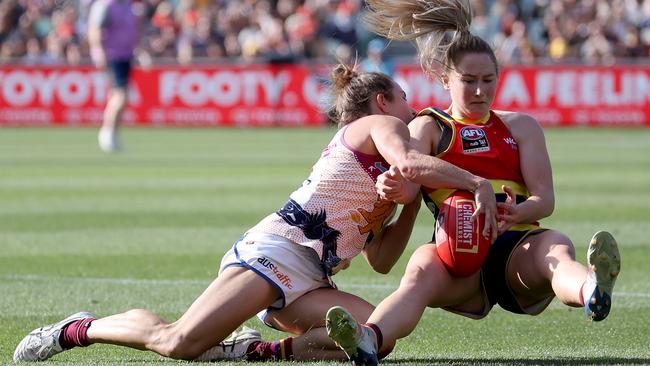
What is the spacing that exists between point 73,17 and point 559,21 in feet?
37.2

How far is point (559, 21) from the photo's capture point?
30.0m

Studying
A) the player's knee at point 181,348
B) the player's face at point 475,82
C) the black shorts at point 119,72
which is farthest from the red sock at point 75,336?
the black shorts at point 119,72

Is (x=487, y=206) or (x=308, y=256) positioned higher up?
(x=487, y=206)

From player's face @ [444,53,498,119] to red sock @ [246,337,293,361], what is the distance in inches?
51.8

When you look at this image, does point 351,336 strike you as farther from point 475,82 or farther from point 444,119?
point 475,82

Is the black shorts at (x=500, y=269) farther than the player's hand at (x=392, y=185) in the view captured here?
Yes

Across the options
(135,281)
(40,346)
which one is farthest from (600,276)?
(135,281)

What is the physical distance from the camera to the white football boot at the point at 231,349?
5.76 meters

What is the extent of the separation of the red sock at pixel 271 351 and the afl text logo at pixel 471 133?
3.89 ft

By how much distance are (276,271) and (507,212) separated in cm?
102

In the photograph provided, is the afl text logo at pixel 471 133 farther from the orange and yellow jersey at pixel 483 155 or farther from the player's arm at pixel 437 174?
the player's arm at pixel 437 174

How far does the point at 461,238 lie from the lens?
5512 millimetres

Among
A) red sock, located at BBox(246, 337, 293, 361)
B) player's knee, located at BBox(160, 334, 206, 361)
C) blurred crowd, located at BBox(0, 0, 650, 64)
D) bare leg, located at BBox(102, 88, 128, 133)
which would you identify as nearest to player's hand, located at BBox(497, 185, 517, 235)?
red sock, located at BBox(246, 337, 293, 361)

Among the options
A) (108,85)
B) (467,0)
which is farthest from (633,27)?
(467,0)
